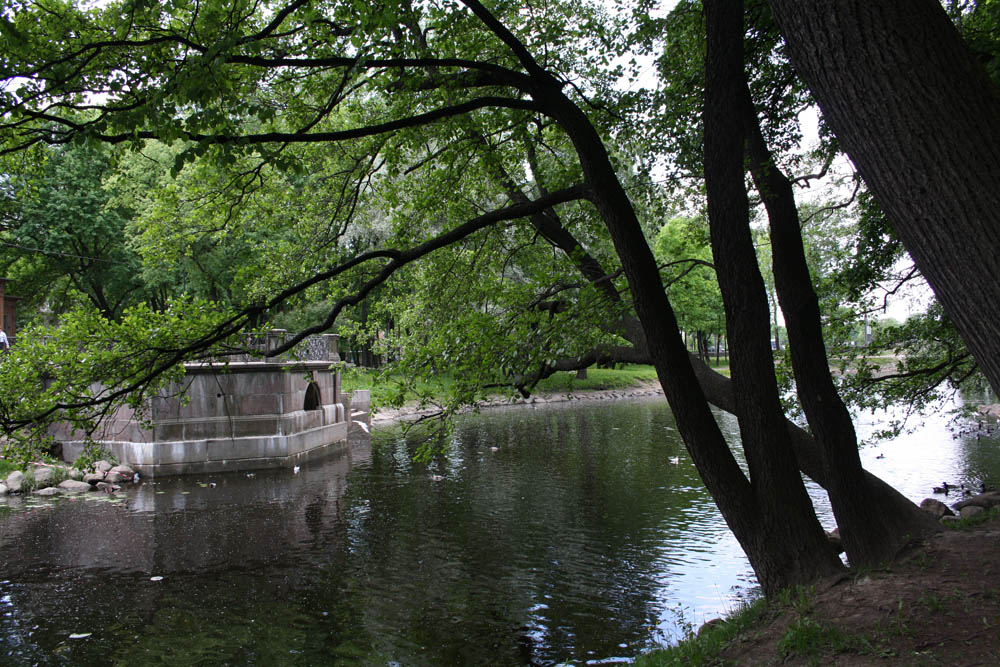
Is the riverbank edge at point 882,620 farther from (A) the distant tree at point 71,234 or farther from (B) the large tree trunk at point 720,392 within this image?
(A) the distant tree at point 71,234

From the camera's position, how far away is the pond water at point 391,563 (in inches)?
342

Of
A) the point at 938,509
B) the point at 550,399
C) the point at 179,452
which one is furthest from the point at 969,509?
Answer: the point at 550,399

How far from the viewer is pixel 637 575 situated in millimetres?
10680

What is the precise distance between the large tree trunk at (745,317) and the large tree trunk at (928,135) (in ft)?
9.07

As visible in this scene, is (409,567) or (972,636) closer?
(972,636)

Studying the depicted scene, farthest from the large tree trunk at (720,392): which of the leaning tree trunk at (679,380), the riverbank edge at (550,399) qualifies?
the riverbank edge at (550,399)

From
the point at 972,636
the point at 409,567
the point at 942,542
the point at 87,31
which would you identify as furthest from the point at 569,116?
the point at 409,567

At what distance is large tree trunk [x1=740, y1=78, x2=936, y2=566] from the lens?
21.3 feet

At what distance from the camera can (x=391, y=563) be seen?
11.8 metres

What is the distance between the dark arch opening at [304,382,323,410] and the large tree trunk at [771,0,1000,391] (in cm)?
2532

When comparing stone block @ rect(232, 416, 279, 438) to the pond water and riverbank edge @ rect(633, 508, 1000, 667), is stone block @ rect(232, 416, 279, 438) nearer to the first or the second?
the pond water

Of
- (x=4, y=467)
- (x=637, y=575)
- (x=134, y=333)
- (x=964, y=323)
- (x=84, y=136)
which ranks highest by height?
(x=84, y=136)

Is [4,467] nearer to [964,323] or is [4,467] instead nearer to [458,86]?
[458,86]

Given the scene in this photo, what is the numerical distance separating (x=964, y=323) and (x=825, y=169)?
648 centimetres
